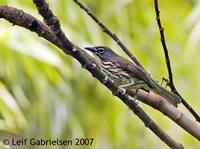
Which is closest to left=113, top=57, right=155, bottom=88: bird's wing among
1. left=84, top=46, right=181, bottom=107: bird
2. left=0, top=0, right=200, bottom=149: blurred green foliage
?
left=84, top=46, right=181, bottom=107: bird

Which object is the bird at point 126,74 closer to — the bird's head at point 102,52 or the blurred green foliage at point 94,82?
the bird's head at point 102,52

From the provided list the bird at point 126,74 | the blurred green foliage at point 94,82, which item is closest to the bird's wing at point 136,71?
the bird at point 126,74

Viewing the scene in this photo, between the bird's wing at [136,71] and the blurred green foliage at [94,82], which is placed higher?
the blurred green foliage at [94,82]

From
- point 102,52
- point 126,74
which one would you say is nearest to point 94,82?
point 126,74

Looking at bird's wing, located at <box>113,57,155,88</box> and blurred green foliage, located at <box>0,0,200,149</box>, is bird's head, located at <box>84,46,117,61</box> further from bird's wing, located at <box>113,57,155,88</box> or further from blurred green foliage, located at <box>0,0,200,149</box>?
blurred green foliage, located at <box>0,0,200,149</box>

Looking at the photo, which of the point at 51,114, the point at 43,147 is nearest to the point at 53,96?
the point at 51,114

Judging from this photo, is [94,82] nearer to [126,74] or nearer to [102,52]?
[126,74]
